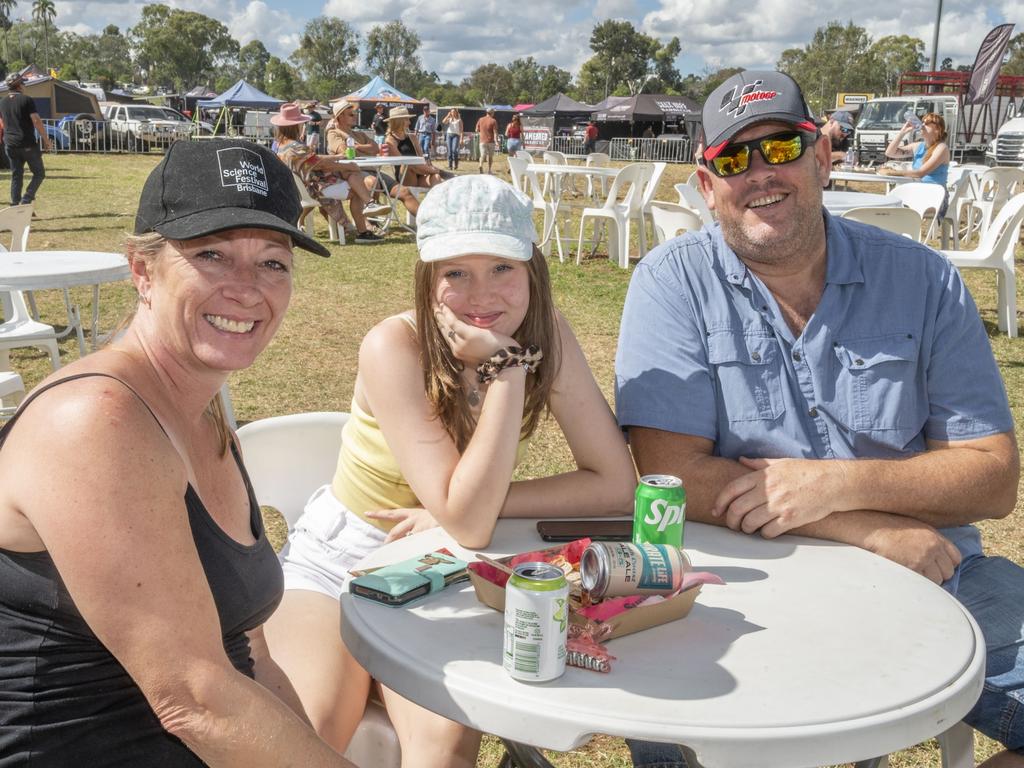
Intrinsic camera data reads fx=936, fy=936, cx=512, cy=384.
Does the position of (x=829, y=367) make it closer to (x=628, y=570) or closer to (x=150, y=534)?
(x=628, y=570)

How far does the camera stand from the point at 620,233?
36.8 ft

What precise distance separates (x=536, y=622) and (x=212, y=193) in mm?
872

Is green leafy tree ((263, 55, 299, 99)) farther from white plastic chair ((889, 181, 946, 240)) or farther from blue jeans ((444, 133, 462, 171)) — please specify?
white plastic chair ((889, 181, 946, 240))

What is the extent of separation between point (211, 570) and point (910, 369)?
5.75 feet

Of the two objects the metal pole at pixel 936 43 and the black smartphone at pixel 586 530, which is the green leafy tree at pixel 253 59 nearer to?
the metal pole at pixel 936 43

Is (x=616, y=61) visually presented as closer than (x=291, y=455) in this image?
No

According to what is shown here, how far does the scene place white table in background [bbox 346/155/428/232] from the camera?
13.0 m

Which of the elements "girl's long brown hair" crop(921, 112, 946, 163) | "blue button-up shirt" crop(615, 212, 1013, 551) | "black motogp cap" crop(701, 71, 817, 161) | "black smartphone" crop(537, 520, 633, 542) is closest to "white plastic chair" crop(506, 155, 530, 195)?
"girl's long brown hair" crop(921, 112, 946, 163)

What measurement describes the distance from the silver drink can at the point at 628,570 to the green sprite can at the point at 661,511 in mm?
169

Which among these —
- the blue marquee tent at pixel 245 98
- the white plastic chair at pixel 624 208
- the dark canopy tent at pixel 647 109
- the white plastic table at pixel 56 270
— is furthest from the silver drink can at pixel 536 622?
the dark canopy tent at pixel 647 109

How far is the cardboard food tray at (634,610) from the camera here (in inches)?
60.5

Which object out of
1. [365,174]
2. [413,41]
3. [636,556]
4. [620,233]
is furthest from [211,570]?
[413,41]

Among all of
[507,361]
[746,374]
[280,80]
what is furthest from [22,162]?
[280,80]

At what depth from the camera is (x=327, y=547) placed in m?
2.29
